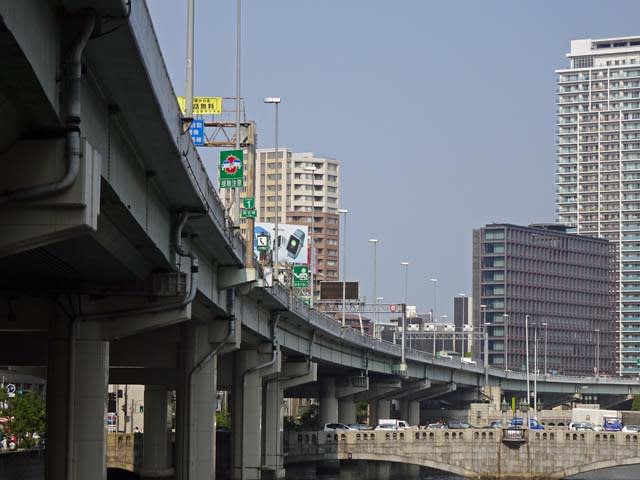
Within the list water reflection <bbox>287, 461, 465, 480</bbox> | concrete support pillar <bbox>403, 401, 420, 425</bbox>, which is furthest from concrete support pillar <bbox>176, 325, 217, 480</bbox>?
concrete support pillar <bbox>403, 401, 420, 425</bbox>

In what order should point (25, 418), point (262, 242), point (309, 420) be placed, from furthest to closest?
point (309, 420)
point (262, 242)
point (25, 418)

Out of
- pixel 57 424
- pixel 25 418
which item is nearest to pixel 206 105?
pixel 25 418

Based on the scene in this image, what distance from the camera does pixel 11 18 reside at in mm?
19781

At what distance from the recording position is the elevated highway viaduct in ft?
78.9

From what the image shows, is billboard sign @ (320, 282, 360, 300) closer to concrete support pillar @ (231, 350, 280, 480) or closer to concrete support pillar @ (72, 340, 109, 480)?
concrete support pillar @ (231, 350, 280, 480)

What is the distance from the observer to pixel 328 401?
14250cm

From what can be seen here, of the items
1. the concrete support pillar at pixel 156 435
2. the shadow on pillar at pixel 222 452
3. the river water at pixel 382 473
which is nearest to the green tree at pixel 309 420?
the river water at pixel 382 473

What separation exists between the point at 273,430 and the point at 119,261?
6256 cm

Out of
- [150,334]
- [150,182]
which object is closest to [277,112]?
[150,334]

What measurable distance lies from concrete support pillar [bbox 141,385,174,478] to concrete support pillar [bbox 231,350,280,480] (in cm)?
1359

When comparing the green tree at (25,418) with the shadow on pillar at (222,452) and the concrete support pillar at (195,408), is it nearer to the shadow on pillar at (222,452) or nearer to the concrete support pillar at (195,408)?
the shadow on pillar at (222,452)

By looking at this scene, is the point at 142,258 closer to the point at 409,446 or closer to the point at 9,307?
the point at 9,307

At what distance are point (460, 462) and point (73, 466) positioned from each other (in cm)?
6621

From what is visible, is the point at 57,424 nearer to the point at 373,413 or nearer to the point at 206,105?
the point at 206,105
